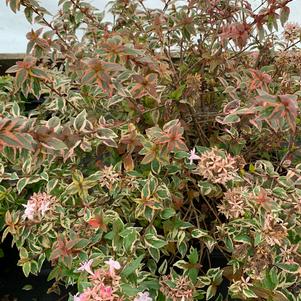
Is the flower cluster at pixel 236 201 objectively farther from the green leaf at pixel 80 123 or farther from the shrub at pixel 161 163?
the green leaf at pixel 80 123

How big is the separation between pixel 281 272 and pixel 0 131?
0.78m

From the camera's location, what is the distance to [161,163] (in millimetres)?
1257

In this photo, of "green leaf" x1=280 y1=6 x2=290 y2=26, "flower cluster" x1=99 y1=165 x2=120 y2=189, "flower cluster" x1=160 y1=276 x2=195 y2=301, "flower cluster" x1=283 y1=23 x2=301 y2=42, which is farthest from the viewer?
"flower cluster" x1=283 y1=23 x2=301 y2=42

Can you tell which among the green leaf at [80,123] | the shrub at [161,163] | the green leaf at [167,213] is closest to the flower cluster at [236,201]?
the shrub at [161,163]

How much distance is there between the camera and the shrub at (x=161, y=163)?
1134mm

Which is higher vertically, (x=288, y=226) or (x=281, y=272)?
(x=288, y=226)

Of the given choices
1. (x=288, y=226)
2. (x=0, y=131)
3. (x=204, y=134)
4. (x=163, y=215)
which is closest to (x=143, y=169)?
(x=163, y=215)

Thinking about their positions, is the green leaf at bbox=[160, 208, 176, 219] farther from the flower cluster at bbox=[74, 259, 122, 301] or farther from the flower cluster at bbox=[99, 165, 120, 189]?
the flower cluster at bbox=[74, 259, 122, 301]

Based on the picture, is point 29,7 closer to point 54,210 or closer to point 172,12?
point 172,12

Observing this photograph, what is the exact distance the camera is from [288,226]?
1258 millimetres

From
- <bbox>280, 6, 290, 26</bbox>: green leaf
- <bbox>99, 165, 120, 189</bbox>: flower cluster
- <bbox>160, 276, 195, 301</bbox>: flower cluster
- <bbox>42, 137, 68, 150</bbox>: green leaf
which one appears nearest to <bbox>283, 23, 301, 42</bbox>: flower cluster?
<bbox>280, 6, 290, 26</bbox>: green leaf

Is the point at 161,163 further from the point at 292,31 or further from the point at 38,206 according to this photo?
the point at 292,31

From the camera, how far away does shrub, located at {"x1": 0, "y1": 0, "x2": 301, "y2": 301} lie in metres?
1.13

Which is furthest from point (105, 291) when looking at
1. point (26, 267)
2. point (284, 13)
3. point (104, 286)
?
point (284, 13)
